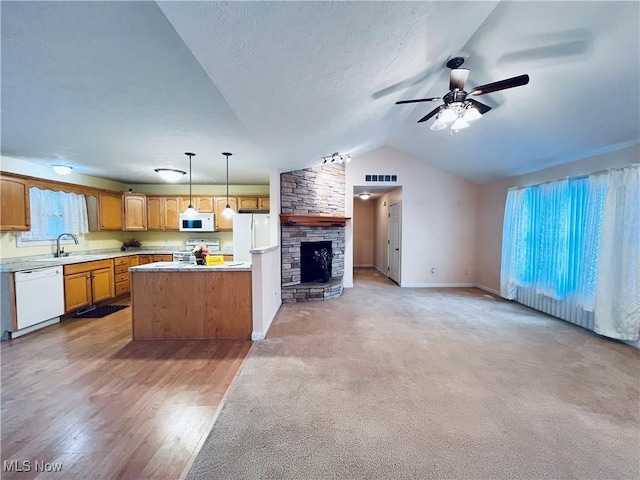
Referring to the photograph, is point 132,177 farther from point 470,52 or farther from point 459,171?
point 459,171

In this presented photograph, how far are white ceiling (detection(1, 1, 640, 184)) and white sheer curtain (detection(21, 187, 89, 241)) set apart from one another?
719mm

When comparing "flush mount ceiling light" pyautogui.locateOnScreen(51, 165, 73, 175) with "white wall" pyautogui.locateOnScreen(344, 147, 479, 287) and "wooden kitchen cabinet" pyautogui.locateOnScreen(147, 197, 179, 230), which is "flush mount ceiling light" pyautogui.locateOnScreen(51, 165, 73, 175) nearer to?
"wooden kitchen cabinet" pyautogui.locateOnScreen(147, 197, 179, 230)

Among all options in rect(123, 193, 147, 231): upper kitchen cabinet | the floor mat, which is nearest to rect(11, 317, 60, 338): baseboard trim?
the floor mat

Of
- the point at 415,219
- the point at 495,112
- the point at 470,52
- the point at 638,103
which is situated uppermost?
the point at 470,52

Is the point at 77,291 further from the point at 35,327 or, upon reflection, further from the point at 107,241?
the point at 107,241

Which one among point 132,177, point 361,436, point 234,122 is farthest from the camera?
point 132,177

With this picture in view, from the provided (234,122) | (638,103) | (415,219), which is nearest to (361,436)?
(234,122)

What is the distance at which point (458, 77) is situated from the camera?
102 inches

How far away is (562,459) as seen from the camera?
1648 millimetres

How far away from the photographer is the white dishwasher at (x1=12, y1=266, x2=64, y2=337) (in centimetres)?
354

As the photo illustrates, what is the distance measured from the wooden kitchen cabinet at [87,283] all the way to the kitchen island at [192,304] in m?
1.71

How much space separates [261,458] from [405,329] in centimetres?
257

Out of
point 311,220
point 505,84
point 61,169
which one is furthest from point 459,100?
point 61,169

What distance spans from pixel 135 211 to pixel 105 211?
546 mm
